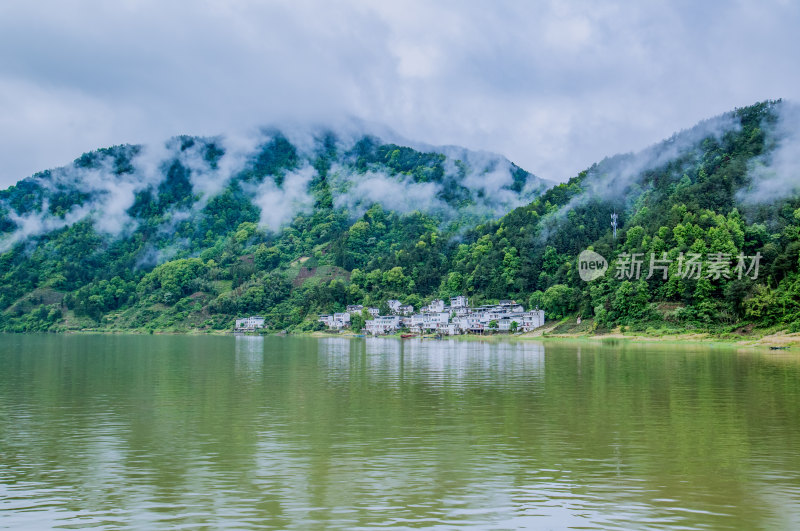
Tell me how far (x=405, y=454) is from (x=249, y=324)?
14183 centimetres

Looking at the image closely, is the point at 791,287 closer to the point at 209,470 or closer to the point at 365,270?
the point at 209,470

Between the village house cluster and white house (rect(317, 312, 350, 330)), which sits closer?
the village house cluster

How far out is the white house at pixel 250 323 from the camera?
15362 cm

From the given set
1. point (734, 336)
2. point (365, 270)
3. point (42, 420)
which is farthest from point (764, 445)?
point (365, 270)

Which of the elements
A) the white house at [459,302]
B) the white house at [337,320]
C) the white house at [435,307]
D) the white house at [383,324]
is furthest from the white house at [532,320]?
the white house at [337,320]

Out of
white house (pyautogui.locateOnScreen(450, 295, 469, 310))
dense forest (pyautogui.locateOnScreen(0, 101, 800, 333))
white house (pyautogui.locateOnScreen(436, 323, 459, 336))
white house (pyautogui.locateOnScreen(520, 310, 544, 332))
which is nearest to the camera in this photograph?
dense forest (pyautogui.locateOnScreen(0, 101, 800, 333))

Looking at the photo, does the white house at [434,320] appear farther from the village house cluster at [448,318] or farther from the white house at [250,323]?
the white house at [250,323]

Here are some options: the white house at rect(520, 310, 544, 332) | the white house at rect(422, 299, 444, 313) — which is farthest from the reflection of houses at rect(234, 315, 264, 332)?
the white house at rect(520, 310, 544, 332)

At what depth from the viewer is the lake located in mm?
12578

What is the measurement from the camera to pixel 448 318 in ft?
415

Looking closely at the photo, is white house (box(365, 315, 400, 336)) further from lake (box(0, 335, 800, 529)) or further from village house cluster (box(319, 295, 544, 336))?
lake (box(0, 335, 800, 529))

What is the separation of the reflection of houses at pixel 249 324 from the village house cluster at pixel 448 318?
1820 centimetres

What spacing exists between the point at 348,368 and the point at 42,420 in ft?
82.9

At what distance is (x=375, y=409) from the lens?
85.0 feet
